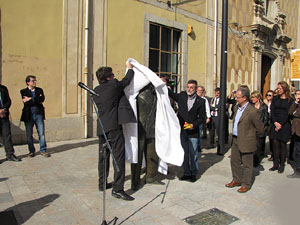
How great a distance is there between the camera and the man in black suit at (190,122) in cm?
492

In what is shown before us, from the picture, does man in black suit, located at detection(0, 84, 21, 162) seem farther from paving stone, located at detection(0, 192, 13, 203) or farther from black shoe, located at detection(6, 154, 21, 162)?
paving stone, located at detection(0, 192, 13, 203)

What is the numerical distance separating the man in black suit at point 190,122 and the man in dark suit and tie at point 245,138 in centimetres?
64

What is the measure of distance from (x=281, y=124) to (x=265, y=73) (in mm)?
13467

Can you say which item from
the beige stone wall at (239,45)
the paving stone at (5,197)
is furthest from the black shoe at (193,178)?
the beige stone wall at (239,45)

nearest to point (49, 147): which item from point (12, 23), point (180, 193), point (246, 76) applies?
point (12, 23)

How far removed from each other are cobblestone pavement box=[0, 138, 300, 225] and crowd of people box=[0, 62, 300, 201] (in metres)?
0.24

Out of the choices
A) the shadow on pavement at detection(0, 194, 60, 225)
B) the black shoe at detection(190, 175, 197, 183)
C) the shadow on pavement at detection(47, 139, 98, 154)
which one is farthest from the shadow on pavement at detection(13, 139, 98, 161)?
the black shoe at detection(190, 175, 197, 183)

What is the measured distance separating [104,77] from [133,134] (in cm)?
99

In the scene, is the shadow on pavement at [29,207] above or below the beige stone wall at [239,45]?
below

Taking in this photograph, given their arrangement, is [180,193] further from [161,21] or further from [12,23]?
[161,21]

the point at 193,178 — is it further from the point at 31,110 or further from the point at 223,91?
the point at 31,110

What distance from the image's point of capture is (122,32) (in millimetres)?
9258

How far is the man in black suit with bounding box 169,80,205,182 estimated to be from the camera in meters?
4.92

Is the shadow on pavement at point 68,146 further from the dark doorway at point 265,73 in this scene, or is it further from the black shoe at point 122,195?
the dark doorway at point 265,73
